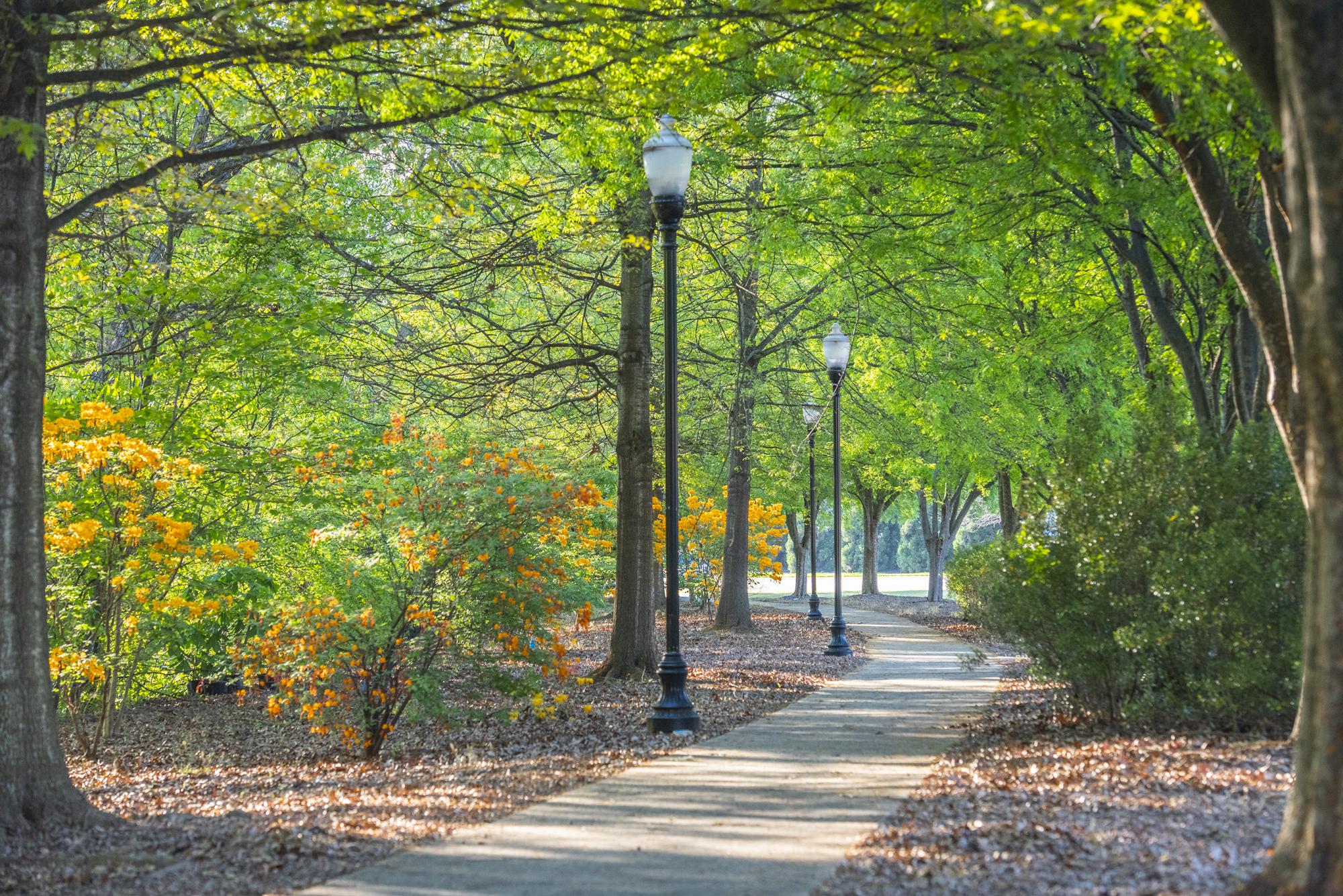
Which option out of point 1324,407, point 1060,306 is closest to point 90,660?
point 1324,407

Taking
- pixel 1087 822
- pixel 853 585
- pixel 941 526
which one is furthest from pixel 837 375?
pixel 853 585

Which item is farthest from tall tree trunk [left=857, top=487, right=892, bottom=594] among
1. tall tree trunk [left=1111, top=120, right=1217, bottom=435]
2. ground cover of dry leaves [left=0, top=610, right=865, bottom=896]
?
tall tree trunk [left=1111, top=120, right=1217, bottom=435]

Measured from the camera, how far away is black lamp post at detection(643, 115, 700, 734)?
977 cm

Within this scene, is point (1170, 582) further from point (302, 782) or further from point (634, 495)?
point (634, 495)

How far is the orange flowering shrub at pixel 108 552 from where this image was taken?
33.9ft

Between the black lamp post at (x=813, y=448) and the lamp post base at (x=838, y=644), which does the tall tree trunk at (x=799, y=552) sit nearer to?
the black lamp post at (x=813, y=448)

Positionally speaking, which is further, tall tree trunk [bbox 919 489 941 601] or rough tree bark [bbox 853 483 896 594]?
rough tree bark [bbox 853 483 896 594]

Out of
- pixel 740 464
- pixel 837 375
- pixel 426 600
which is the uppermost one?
pixel 837 375

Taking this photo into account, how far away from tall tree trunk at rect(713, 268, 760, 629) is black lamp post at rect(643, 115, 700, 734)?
9.05 meters

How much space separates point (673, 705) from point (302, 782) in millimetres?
3086

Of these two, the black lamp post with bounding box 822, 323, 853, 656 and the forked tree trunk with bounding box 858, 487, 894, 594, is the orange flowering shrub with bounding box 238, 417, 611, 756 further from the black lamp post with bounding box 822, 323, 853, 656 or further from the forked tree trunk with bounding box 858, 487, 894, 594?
the forked tree trunk with bounding box 858, 487, 894, 594

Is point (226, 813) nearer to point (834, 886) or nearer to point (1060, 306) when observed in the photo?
point (834, 886)

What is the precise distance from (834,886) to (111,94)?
615 cm

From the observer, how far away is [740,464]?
2242 centimetres
